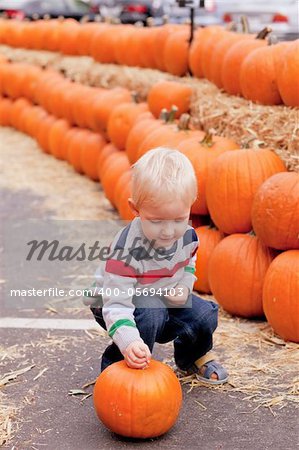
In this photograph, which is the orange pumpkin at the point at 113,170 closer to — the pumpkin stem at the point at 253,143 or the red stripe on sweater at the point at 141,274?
the pumpkin stem at the point at 253,143

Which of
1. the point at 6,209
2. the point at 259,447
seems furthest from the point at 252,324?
the point at 6,209

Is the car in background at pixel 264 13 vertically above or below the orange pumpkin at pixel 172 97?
below

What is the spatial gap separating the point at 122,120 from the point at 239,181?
8.97ft

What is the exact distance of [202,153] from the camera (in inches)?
196

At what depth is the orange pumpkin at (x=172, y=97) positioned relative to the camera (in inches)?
247

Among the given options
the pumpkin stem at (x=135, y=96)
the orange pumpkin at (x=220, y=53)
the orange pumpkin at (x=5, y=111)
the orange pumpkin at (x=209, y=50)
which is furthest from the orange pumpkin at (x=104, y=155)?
the orange pumpkin at (x=5, y=111)

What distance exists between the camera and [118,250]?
126 inches

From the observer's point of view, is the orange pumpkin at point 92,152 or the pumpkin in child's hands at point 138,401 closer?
the pumpkin in child's hands at point 138,401

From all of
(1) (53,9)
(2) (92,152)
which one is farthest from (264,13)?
(2) (92,152)

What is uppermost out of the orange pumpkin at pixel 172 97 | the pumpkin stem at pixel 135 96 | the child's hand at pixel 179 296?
the child's hand at pixel 179 296

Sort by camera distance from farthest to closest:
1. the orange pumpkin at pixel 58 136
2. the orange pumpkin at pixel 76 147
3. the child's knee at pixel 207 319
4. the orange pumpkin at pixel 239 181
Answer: the orange pumpkin at pixel 58 136, the orange pumpkin at pixel 76 147, the orange pumpkin at pixel 239 181, the child's knee at pixel 207 319

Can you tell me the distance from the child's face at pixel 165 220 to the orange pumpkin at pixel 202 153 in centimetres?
178

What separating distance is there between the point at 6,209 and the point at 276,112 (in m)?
3.24

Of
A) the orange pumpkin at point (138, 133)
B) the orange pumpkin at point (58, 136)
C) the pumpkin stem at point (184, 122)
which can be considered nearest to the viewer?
the pumpkin stem at point (184, 122)
